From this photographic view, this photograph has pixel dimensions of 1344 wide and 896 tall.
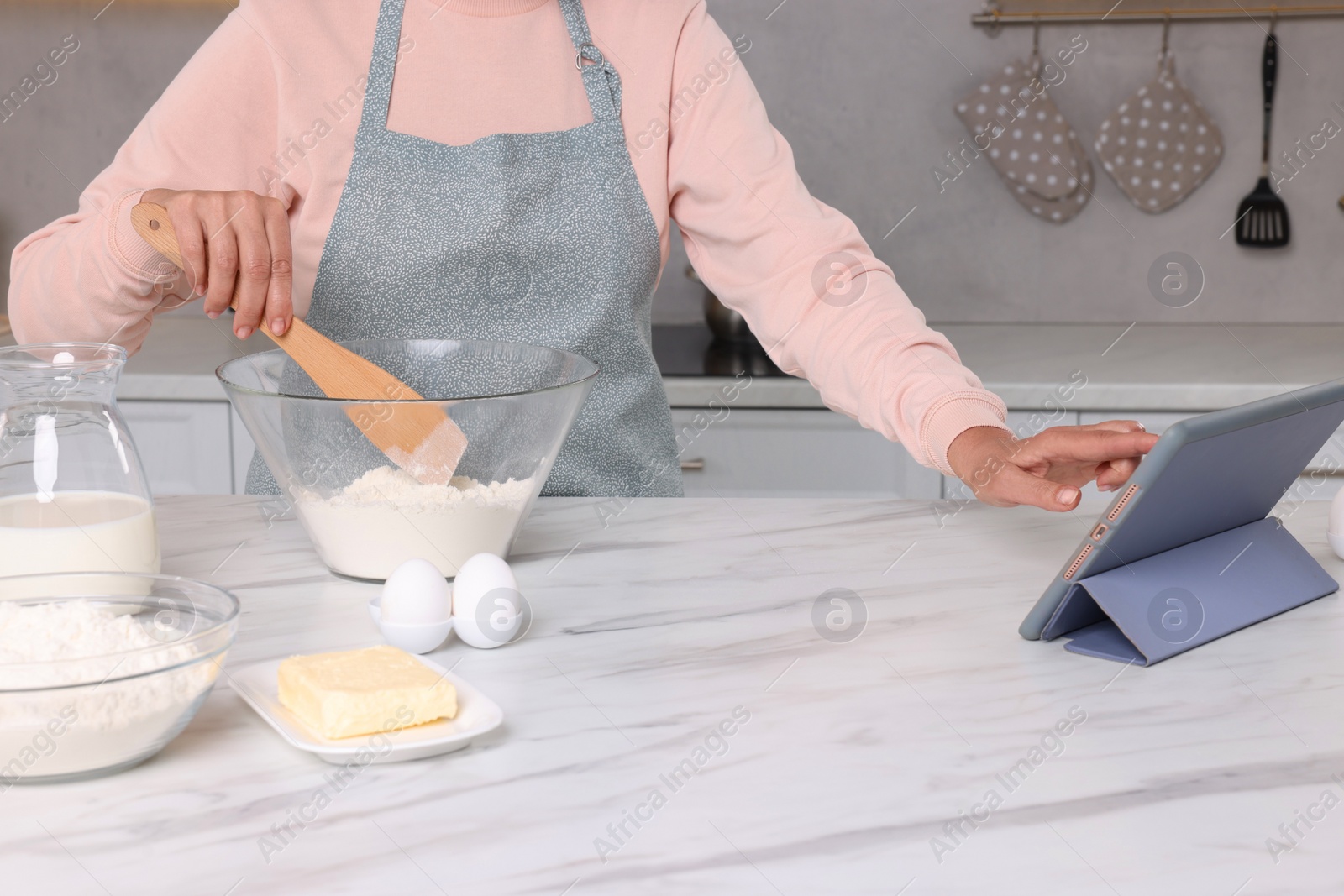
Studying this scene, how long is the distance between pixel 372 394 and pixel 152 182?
0.39 m

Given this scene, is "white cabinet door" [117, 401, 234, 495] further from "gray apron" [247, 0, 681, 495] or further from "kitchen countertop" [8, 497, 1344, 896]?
"kitchen countertop" [8, 497, 1344, 896]

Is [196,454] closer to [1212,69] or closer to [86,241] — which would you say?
[86,241]

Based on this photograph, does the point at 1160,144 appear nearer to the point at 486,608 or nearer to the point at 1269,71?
the point at 1269,71

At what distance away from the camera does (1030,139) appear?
A: 92.2 inches

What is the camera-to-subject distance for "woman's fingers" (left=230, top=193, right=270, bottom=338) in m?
0.92

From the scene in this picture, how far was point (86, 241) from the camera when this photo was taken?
3.46 ft

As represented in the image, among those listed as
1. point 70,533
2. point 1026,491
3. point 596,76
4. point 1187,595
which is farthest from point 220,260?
point 1187,595

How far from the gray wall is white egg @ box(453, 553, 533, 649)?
1.72 m

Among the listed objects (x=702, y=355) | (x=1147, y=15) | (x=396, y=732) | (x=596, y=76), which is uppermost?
(x=1147, y=15)

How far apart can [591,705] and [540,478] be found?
28 centimetres

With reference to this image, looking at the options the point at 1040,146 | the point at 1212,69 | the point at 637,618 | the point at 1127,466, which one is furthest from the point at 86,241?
the point at 1212,69

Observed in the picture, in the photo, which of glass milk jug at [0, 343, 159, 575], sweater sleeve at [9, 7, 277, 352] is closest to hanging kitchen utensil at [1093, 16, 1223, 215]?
sweater sleeve at [9, 7, 277, 352]

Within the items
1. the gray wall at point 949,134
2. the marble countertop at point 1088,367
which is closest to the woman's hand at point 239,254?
the marble countertop at point 1088,367

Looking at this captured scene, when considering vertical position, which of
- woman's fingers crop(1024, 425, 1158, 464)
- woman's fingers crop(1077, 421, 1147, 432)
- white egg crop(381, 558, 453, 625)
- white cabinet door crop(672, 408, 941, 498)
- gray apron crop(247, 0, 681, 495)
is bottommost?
white cabinet door crop(672, 408, 941, 498)
